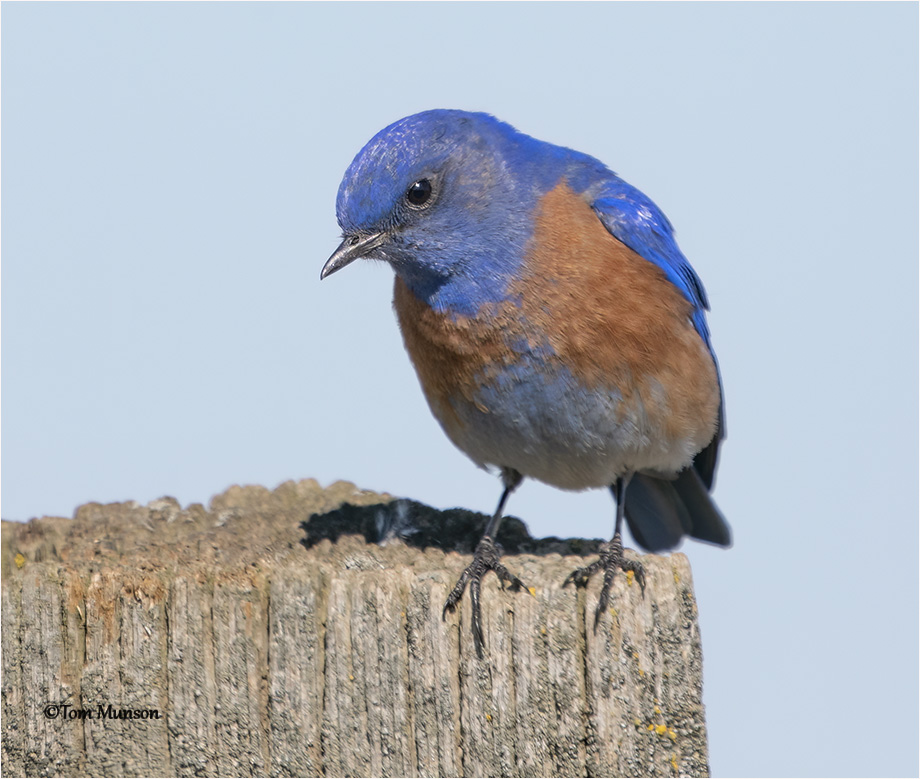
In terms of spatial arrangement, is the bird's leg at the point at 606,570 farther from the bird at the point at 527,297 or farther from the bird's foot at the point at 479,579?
the bird at the point at 527,297

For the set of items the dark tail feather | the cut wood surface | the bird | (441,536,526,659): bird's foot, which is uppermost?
the bird

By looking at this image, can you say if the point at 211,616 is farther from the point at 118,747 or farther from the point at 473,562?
the point at 473,562

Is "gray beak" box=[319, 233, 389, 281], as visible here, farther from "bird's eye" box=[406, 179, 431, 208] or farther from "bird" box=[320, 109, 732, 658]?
"bird's eye" box=[406, 179, 431, 208]

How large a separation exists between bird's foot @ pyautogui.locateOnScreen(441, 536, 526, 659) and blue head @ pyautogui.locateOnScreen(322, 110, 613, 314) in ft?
3.54

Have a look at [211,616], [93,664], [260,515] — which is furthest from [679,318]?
[93,664]

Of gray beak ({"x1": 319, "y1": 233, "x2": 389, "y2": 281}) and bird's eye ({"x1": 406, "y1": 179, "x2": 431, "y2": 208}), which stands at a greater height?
bird's eye ({"x1": 406, "y1": 179, "x2": 431, "y2": 208})

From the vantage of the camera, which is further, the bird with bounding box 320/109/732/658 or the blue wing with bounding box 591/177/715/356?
the blue wing with bounding box 591/177/715/356

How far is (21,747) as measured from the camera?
4.29 meters

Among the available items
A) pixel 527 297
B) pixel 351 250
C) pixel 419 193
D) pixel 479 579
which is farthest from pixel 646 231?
pixel 479 579

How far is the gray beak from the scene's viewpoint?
5.34 meters

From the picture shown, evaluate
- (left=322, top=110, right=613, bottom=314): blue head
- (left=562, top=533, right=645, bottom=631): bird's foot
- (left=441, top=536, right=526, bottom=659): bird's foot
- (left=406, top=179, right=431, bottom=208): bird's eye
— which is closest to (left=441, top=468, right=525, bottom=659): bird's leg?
(left=441, top=536, right=526, bottom=659): bird's foot

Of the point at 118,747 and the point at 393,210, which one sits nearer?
the point at 118,747

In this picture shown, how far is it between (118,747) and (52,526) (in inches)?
55.0

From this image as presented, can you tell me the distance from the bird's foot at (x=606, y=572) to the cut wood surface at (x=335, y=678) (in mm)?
37
